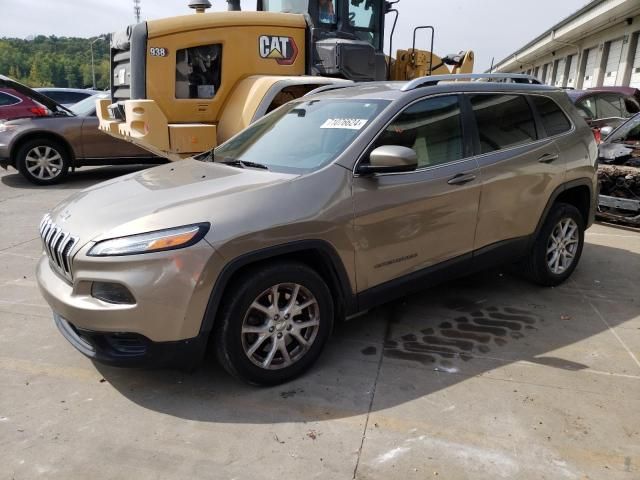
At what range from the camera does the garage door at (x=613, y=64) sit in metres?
24.1

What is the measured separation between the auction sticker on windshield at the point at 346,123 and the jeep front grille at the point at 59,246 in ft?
5.87

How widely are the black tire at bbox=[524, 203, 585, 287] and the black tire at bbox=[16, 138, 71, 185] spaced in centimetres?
825

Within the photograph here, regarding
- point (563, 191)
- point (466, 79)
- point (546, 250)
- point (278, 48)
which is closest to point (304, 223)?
point (466, 79)

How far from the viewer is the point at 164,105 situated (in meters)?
6.67

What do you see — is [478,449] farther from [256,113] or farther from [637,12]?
[637,12]

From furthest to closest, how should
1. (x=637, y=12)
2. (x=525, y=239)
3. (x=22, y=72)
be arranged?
(x=22, y=72) < (x=637, y=12) < (x=525, y=239)

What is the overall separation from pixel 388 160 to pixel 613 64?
87.7 ft

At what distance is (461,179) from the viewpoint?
378cm

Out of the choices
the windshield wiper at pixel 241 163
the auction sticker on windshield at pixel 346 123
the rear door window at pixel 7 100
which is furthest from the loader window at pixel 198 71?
the rear door window at pixel 7 100

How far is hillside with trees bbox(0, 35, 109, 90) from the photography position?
250 feet

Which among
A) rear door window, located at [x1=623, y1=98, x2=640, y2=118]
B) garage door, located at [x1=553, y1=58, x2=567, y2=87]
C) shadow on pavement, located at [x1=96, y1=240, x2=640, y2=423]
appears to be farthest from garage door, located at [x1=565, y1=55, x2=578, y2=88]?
shadow on pavement, located at [x1=96, y1=240, x2=640, y2=423]

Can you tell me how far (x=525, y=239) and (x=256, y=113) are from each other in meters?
3.37

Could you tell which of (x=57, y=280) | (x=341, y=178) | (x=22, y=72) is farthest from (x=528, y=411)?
(x=22, y=72)

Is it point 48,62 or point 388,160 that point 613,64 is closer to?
point 388,160
